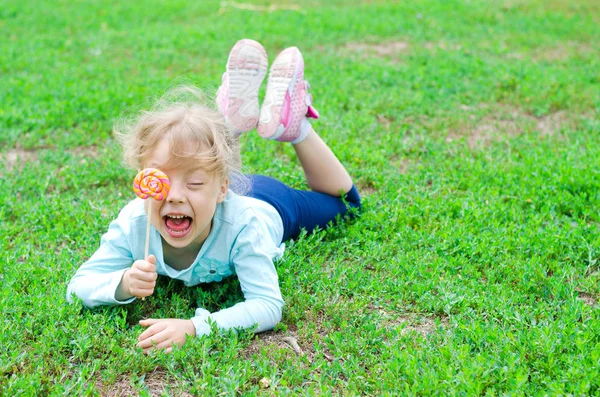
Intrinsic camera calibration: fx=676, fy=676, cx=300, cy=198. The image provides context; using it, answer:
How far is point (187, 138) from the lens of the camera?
3.11 m

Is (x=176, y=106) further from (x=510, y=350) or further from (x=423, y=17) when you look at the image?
(x=423, y=17)

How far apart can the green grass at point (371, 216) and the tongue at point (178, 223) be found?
475 millimetres

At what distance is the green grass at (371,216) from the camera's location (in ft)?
9.53

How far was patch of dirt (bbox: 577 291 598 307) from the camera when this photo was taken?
350 centimetres

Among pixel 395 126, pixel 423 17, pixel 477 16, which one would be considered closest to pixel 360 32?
pixel 423 17

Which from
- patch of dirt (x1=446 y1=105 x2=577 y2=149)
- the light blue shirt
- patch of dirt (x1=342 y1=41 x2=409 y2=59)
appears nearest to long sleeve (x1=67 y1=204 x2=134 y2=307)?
the light blue shirt

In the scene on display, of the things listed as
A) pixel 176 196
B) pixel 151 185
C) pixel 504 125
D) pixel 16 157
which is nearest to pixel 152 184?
pixel 151 185

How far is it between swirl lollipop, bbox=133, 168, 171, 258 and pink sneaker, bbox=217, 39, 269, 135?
1.20 m

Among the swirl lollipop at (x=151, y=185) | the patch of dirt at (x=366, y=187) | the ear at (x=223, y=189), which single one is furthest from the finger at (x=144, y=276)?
the patch of dirt at (x=366, y=187)

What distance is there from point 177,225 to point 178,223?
1cm

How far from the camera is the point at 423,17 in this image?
9.73 m

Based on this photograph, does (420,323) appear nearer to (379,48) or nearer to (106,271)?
(106,271)

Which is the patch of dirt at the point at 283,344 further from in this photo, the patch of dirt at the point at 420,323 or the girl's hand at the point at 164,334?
the patch of dirt at the point at 420,323

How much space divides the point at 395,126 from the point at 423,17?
435 centimetres
